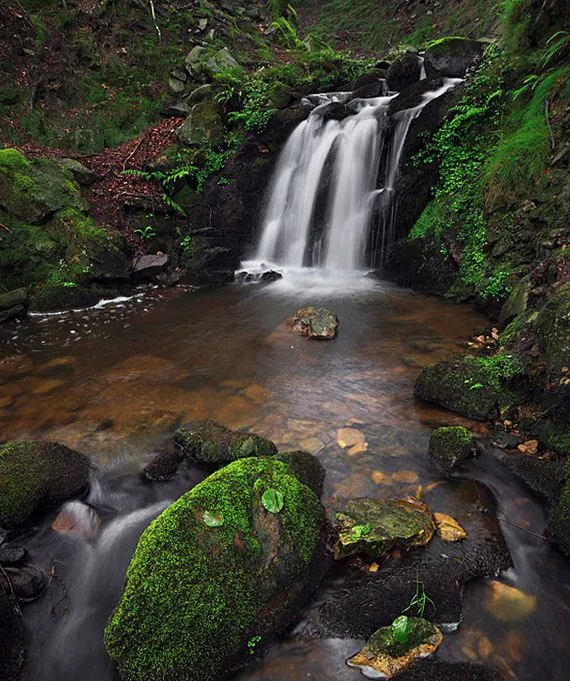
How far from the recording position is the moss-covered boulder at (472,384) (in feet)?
14.6

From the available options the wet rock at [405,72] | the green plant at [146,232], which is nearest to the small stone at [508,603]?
the green plant at [146,232]

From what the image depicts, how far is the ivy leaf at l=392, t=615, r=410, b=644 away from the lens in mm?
2309

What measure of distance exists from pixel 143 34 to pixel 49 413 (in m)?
15.1

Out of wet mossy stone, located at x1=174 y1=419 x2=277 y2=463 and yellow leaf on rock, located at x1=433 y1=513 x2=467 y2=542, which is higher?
wet mossy stone, located at x1=174 y1=419 x2=277 y2=463

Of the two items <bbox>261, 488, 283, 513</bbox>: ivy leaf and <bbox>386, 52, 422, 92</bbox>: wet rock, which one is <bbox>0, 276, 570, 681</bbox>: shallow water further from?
<bbox>386, 52, 422, 92</bbox>: wet rock

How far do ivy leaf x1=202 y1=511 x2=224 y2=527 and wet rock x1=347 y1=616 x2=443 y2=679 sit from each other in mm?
1060

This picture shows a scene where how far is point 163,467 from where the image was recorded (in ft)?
12.8

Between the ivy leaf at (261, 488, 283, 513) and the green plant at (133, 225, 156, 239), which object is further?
the green plant at (133, 225, 156, 239)

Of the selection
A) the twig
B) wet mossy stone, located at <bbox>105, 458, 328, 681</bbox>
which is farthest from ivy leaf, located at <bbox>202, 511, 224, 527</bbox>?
the twig

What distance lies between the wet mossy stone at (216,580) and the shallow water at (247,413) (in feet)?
0.72

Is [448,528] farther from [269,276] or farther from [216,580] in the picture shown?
[269,276]

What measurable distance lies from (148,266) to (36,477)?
6859mm

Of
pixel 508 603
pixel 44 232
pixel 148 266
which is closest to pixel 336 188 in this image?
pixel 148 266

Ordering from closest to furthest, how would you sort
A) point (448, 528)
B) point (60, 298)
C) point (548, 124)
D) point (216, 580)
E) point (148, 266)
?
point (216, 580) → point (448, 528) → point (548, 124) → point (60, 298) → point (148, 266)
